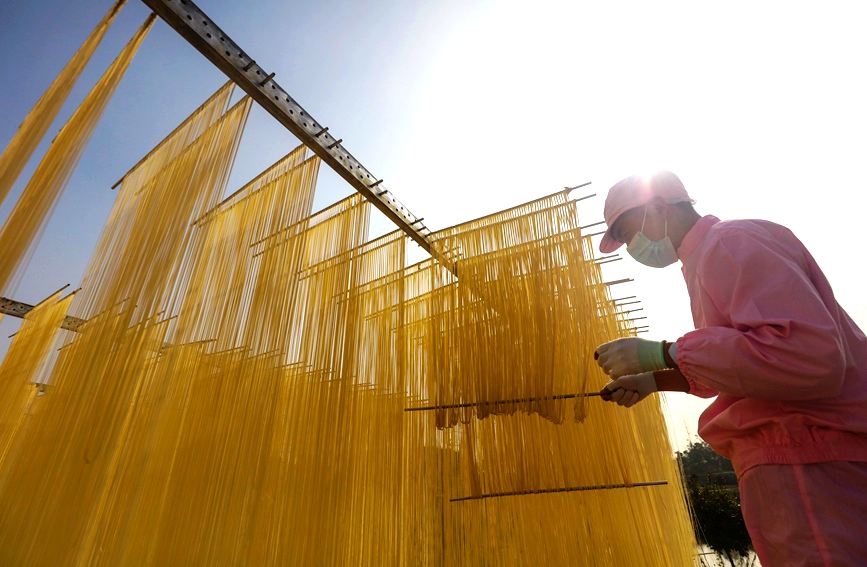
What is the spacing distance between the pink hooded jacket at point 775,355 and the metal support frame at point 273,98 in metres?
2.37

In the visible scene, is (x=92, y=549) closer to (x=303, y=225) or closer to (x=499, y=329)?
(x=303, y=225)

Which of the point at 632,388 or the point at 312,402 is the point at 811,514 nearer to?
the point at 632,388

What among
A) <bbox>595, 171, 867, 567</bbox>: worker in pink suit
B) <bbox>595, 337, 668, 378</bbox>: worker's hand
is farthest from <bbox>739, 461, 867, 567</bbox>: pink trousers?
<bbox>595, 337, 668, 378</bbox>: worker's hand

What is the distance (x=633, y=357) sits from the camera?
1302mm

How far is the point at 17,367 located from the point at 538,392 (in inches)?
218

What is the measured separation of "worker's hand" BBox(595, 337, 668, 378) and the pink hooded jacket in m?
0.19

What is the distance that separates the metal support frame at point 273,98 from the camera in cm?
201

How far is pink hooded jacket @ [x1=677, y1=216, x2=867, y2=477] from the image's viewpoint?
898 millimetres

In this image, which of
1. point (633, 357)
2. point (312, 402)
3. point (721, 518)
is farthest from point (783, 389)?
point (721, 518)

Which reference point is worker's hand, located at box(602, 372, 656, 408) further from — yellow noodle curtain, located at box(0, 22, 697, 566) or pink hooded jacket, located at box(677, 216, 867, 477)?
yellow noodle curtain, located at box(0, 22, 697, 566)

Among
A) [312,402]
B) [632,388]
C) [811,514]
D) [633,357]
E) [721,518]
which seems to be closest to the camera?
[811,514]

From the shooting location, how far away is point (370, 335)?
3037mm

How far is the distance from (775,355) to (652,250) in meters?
0.70

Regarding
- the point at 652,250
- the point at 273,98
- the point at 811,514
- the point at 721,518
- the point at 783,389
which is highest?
the point at 273,98
